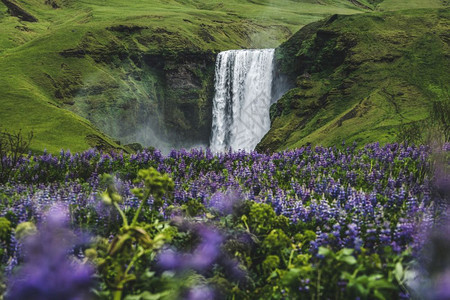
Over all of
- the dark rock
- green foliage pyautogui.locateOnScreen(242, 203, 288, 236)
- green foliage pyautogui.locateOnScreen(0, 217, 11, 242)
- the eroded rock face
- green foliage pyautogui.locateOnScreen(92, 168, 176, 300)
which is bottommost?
the eroded rock face

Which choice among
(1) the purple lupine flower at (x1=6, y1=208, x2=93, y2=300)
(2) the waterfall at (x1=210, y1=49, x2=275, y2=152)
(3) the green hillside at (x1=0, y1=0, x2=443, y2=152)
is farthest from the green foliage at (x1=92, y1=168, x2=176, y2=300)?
(2) the waterfall at (x1=210, y1=49, x2=275, y2=152)

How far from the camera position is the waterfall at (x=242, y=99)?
4459 centimetres

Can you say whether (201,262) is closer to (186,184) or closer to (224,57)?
(186,184)

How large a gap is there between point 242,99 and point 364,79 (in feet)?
70.4

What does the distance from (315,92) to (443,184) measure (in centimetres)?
2485

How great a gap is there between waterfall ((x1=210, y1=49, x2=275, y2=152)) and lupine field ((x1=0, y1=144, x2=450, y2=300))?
120ft

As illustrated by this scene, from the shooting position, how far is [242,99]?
47.4 m

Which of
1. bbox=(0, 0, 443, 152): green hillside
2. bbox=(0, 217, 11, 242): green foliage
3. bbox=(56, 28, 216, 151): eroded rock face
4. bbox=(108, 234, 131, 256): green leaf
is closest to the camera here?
bbox=(108, 234, 131, 256): green leaf

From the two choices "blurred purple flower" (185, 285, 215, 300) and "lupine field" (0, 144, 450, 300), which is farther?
"blurred purple flower" (185, 285, 215, 300)

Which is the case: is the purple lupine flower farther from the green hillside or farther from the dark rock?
the dark rock

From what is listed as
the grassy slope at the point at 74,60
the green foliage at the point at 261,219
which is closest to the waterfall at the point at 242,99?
the grassy slope at the point at 74,60

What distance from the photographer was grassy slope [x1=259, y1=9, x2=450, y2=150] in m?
22.7

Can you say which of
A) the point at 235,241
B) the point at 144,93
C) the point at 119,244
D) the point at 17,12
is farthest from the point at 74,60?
the point at 17,12

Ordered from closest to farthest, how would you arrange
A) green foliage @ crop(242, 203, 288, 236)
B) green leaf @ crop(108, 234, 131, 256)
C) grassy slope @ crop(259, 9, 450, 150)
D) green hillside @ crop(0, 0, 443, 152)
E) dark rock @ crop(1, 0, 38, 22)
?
green leaf @ crop(108, 234, 131, 256), green foliage @ crop(242, 203, 288, 236), grassy slope @ crop(259, 9, 450, 150), green hillside @ crop(0, 0, 443, 152), dark rock @ crop(1, 0, 38, 22)
